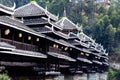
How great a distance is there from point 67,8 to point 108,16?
13046 mm

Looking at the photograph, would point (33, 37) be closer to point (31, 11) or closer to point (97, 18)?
point (31, 11)

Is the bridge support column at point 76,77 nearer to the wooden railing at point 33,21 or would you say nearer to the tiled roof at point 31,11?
the tiled roof at point 31,11

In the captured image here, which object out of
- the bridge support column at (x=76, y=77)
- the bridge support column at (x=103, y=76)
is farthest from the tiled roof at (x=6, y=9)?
the bridge support column at (x=103, y=76)

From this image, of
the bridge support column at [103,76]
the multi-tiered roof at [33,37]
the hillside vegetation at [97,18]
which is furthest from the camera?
the hillside vegetation at [97,18]

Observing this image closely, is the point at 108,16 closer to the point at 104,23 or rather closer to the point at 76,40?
the point at 104,23

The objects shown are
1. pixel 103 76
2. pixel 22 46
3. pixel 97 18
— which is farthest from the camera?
pixel 97 18

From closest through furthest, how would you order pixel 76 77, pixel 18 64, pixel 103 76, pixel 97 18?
pixel 18 64 → pixel 76 77 → pixel 103 76 → pixel 97 18

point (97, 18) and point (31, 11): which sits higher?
point (97, 18)

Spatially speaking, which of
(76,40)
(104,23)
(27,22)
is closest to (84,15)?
(104,23)

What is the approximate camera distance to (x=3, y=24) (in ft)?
47.1

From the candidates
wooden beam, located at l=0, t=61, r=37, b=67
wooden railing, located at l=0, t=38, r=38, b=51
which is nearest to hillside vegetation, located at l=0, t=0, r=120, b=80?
wooden railing, located at l=0, t=38, r=38, b=51

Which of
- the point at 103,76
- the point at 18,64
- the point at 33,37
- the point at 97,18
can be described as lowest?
the point at 103,76

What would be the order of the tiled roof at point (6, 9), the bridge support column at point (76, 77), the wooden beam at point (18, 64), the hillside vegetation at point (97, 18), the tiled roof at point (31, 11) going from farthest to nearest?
the hillside vegetation at point (97, 18), the bridge support column at point (76, 77), the tiled roof at point (31, 11), the wooden beam at point (18, 64), the tiled roof at point (6, 9)

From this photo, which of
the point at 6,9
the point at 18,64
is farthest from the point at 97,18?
the point at 6,9
